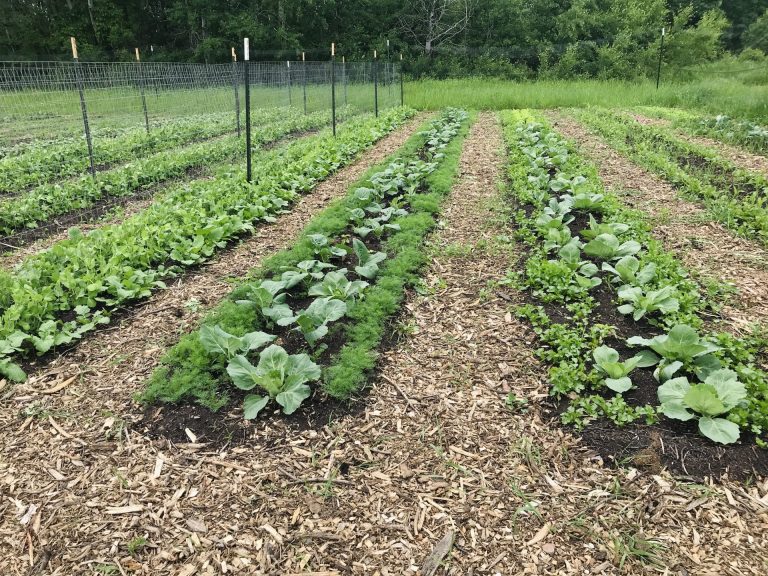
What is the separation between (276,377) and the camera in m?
3.07

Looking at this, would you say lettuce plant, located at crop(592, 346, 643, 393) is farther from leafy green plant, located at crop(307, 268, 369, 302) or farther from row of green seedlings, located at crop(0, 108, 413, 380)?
row of green seedlings, located at crop(0, 108, 413, 380)

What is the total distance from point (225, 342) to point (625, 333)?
2.75 meters

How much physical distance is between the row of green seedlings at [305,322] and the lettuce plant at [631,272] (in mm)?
1702

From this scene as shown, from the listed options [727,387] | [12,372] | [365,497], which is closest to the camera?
[365,497]

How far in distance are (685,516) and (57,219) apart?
6.93m

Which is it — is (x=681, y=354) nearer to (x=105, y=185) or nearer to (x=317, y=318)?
(x=317, y=318)

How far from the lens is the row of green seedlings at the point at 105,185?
616cm

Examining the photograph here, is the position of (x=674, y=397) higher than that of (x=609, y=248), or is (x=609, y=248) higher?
(x=609, y=248)

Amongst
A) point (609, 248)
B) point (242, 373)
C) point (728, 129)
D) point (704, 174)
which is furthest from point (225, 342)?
point (728, 129)

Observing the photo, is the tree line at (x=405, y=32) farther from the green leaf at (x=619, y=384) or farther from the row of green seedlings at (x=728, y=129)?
the green leaf at (x=619, y=384)

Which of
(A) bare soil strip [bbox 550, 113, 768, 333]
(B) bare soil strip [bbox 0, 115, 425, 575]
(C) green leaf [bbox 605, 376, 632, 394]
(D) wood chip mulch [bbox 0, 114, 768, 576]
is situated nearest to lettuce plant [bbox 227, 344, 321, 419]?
(D) wood chip mulch [bbox 0, 114, 768, 576]

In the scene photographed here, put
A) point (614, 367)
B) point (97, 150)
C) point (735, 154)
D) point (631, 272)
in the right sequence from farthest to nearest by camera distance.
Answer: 1. point (97, 150)
2. point (735, 154)
3. point (631, 272)
4. point (614, 367)

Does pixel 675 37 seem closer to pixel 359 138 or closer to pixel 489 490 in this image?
pixel 359 138

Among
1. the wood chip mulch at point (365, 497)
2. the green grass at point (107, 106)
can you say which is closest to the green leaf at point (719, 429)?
the wood chip mulch at point (365, 497)
